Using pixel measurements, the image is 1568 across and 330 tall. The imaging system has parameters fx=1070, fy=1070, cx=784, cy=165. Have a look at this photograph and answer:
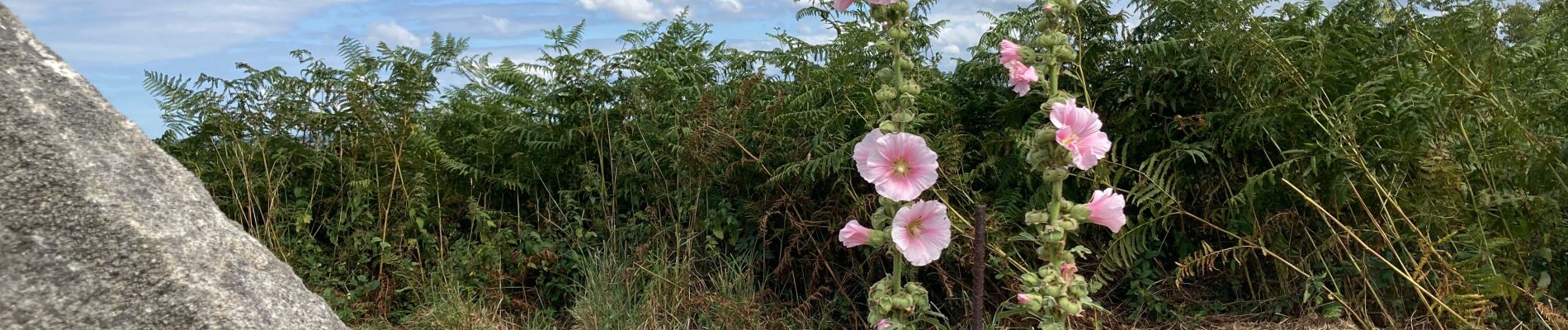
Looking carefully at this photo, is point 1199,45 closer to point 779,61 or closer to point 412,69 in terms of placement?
point 779,61

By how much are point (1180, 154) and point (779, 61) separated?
1610 mm

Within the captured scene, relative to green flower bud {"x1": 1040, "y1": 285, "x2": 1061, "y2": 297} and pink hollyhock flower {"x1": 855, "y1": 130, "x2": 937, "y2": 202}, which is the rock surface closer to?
pink hollyhock flower {"x1": 855, "y1": 130, "x2": 937, "y2": 202}

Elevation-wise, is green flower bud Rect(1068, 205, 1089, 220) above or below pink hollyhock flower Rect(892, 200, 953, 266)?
above

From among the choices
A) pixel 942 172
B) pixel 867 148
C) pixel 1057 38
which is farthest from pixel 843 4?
pixel 942 172

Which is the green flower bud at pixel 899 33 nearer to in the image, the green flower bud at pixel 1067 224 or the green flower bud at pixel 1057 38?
the green flower bud at pixel 1057 38

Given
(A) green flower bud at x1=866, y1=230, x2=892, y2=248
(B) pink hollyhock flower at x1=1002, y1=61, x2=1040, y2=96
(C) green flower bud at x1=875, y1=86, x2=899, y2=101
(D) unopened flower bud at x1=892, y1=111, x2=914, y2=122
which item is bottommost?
(A) green flower bud at x1=866, y1=230, x2=892, y2=248

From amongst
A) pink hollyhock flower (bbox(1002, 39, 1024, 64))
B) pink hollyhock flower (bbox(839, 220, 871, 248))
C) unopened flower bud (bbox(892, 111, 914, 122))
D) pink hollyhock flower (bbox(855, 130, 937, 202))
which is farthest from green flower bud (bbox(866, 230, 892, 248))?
pink hollyhock flower (bbox(1002, 39, 1024, 64))

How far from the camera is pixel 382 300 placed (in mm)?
4340

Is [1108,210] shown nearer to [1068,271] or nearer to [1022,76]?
[1068,271]

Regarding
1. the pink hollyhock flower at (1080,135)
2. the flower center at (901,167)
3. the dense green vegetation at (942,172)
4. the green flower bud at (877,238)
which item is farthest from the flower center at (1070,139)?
the dense green vegetation at (942,172)

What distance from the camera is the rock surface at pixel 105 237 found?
7.34 ft

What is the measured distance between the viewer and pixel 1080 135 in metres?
1.93

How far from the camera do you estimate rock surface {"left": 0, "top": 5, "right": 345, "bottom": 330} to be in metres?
2.24

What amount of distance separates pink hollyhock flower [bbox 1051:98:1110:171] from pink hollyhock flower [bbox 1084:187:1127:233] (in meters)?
0.14
